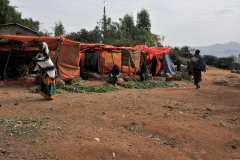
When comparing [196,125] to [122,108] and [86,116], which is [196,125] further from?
[86,116]

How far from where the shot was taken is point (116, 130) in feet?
18.2

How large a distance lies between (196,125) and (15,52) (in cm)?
967

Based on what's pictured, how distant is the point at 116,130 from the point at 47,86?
3.18 meters

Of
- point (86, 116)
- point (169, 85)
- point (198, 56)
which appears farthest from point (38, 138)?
point (169, 85)

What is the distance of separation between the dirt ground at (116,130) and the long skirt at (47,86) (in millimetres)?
194

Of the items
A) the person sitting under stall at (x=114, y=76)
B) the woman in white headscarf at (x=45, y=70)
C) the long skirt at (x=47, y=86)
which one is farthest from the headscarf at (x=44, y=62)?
the person sitting under stall at (x=114, y=76)

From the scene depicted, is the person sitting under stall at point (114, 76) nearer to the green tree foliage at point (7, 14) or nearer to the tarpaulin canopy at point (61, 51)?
the tarpaulin canopy at point (61, 51)

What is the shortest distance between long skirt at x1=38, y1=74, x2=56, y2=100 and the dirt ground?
19 cm

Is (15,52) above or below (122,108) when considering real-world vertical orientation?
above

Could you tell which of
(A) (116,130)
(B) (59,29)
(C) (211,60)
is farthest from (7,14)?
(A) (116,130)

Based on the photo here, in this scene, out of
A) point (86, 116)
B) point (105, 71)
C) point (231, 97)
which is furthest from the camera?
point (105, 71)

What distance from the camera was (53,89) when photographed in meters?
8.07

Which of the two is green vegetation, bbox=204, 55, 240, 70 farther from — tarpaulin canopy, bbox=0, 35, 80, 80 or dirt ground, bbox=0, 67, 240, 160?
dirt ground, bbox=0, 67, 240, 160

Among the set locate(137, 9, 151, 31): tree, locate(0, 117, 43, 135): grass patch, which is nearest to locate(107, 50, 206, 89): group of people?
locate(0, 117, 43, 135): grass patch
